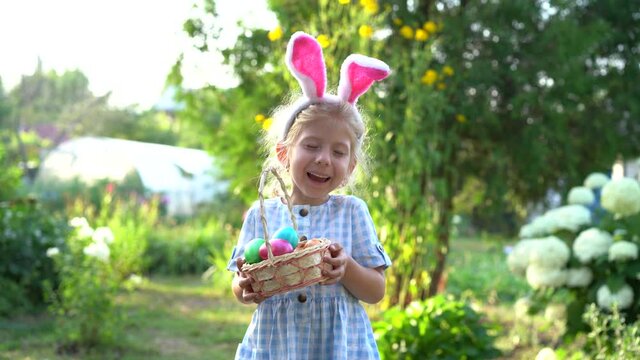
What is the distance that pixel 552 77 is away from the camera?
4.93 meters

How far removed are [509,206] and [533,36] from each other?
1.30 m

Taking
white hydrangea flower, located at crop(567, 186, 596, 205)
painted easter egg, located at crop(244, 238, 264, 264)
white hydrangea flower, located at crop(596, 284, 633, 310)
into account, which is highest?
white hydrangea flower, located at crop(567, 186, 596, 205)

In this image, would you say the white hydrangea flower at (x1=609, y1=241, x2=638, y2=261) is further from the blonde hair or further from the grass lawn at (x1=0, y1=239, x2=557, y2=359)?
the blonde hair

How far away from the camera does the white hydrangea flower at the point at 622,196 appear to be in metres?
3.70

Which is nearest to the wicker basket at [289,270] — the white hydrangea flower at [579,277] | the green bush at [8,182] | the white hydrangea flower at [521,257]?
the white hydrangea flower at [579,277]

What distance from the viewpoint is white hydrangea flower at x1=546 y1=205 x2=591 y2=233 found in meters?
4.02

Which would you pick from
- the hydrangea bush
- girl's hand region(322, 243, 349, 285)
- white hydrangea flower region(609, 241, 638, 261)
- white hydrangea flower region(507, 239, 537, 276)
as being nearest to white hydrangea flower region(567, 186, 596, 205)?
the hydrangea bush

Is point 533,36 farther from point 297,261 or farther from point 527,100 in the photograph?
point 297,261

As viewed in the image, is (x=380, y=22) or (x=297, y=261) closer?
(x=297, y=261)

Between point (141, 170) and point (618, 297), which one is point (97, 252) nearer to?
point (618, 297)

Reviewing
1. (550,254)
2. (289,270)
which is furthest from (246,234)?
(550,254)

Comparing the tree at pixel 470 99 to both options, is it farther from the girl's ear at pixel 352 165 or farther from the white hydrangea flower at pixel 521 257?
the girl's ear at pixel 352 165

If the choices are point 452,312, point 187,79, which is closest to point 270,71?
point 187,79

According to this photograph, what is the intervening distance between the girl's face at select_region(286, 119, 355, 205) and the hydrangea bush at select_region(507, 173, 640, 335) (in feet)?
6.63
